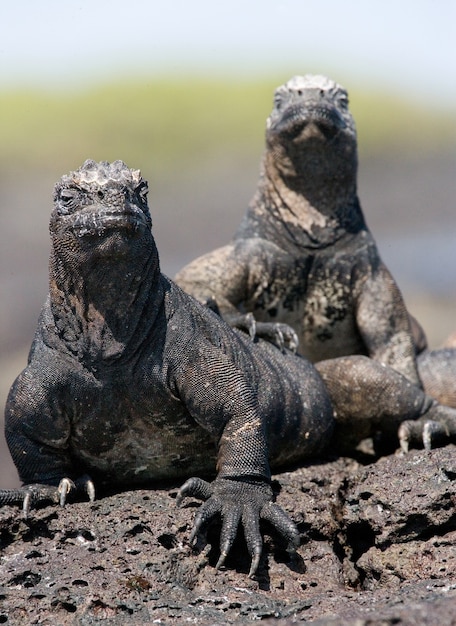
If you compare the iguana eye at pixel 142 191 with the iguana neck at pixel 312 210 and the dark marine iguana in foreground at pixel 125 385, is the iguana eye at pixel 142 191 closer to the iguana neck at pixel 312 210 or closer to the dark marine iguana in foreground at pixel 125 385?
the dark marine iguana in foreground at pixel 125 385

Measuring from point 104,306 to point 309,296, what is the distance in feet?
10.3

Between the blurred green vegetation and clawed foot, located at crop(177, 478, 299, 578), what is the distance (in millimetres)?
24630

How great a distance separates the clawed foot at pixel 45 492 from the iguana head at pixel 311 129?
3.46 m

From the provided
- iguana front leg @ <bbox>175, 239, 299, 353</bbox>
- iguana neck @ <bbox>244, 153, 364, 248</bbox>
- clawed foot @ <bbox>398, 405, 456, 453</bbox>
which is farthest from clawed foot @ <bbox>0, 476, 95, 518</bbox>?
iguana neck @ <bbox>244, 153, 364, 248</bbox>

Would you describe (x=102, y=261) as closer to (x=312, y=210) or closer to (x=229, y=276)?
(x=229, y=276)

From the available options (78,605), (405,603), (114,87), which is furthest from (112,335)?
(114,87)

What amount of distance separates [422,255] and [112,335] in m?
20.5

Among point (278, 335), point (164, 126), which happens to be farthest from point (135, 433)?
point (164, 126)

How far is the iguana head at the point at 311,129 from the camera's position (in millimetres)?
9547

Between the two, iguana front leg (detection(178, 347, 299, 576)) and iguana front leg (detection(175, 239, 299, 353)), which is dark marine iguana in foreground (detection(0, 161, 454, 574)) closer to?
iguana front leg (detection(178, 347, 299, 576))

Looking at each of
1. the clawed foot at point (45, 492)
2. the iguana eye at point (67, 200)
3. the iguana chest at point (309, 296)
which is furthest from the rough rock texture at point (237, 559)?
the iguana chest at point (309, 296)

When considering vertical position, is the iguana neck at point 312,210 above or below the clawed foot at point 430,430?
above

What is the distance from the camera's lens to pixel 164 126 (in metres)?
37.4

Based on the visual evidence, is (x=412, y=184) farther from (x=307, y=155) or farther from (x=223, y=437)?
(x=223, y=437)
